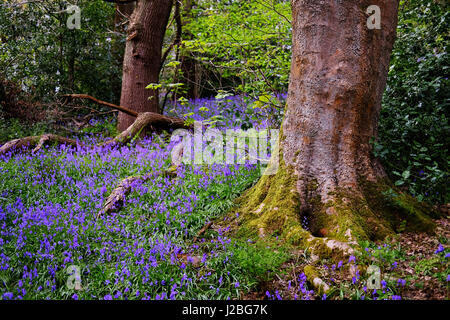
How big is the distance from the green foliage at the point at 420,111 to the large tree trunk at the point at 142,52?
5.69 m

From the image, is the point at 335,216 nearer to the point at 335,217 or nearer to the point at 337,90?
the point at 335,217

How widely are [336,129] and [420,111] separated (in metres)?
1.71

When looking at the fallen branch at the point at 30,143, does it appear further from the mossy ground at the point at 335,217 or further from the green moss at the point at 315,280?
the green moss at the point at 315,280

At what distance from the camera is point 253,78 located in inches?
310

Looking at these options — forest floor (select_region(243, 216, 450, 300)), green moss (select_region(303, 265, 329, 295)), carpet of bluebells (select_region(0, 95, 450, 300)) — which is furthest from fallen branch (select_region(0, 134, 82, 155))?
green moss (select_region(303, 265, 329, 295))

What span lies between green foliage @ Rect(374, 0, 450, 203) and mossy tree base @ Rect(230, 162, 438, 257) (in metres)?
0.24

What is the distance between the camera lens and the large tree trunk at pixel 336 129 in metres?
3.61

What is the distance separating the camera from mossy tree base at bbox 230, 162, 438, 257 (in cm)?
334

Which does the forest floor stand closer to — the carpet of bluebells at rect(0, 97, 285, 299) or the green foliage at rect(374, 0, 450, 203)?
the carpet of bluebells at rect(0, 97, 285, 299)

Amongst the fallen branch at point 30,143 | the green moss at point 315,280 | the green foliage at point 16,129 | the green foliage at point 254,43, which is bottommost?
the green moss at point 315,280

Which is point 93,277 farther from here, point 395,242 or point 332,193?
point 395,242

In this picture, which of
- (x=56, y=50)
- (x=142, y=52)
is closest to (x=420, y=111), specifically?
(x=142, y=52)

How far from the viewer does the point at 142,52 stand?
8.66 metres

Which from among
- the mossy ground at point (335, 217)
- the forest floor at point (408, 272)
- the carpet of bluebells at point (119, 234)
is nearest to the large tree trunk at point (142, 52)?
the carpet of bluebells at point (119, 234)
